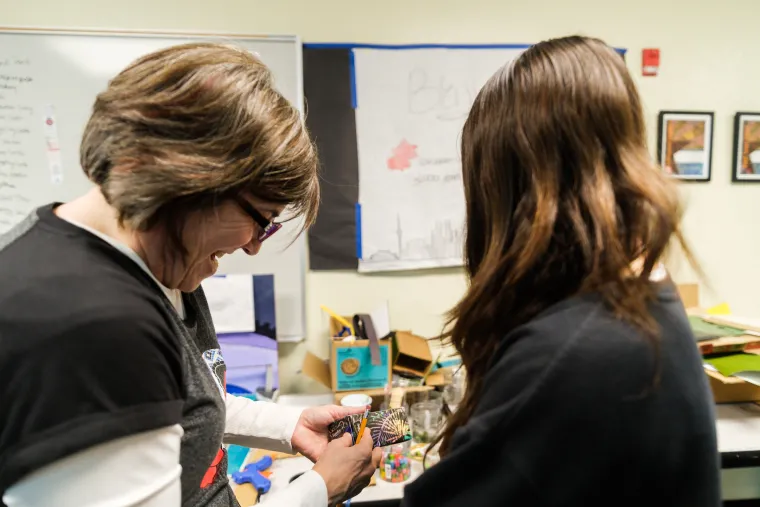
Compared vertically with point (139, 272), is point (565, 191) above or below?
above

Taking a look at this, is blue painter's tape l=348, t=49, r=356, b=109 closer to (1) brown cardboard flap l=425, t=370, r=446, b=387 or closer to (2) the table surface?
(1) brown cardboard flap l=425, t=370, r=446, b=387

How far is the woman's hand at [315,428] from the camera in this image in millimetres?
1181

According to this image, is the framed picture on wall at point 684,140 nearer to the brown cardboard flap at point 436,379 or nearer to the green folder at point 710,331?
the green folder at point 710,331

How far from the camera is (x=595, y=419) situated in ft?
1.76

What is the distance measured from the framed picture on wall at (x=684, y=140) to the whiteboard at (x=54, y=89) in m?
1.64

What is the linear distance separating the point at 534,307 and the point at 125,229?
58 cm

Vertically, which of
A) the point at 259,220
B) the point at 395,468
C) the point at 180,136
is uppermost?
the point at 180,136

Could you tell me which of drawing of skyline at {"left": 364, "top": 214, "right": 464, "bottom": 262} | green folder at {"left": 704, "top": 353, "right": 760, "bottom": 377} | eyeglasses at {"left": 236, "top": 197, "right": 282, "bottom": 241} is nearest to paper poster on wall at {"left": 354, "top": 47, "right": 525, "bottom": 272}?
drawing of skyline at {"left": 364, "top": 214, "right": 464, "bottom": 262}

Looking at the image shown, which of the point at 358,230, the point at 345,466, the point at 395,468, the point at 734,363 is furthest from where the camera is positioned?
the point at 358,230

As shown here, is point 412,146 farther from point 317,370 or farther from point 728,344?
point 728,344

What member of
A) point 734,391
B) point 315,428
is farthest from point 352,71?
point 734,391

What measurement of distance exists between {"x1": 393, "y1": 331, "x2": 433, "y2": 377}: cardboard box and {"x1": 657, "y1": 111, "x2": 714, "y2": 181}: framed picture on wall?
1.41m

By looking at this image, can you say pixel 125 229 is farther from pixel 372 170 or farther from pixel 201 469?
pixel 372 170

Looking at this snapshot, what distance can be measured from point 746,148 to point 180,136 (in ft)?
8.33
